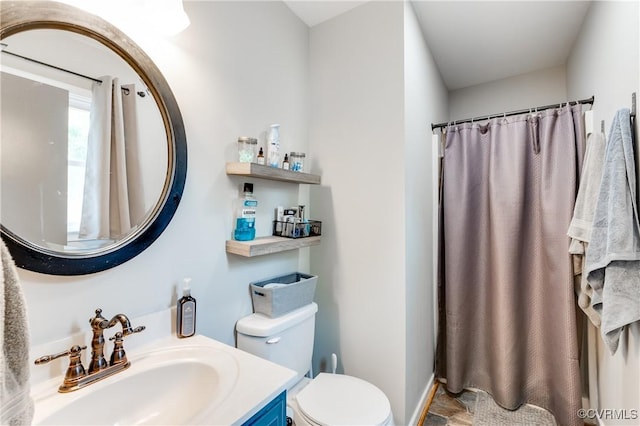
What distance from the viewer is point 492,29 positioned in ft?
5.94

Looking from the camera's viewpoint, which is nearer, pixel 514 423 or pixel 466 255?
pixel 514 423

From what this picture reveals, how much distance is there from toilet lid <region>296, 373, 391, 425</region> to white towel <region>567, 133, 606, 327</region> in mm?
1127

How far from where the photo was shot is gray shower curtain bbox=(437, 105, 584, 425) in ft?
5.30

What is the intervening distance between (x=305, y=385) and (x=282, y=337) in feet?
1.15

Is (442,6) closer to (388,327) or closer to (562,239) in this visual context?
(562,239)

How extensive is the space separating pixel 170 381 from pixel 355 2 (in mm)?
2030

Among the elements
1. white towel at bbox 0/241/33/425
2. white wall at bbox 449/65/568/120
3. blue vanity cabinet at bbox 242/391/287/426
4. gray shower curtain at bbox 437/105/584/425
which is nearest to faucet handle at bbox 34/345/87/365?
white towel at bbox 0/241/33/425

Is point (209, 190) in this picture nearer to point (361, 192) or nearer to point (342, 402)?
point (361, 192)

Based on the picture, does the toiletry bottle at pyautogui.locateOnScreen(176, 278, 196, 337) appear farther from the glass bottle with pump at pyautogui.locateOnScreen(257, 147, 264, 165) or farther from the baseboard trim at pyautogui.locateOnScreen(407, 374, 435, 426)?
the baseboard trim at pyautogui.locateOnScreen(407, 374, 435, 426)

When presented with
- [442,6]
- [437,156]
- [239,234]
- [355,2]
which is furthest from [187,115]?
[437,156]

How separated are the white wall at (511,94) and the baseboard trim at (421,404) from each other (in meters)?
2.27

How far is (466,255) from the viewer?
1.95 m

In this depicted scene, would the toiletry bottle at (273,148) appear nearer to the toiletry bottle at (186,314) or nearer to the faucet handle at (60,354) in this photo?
the toiletry bottle at (186,314)

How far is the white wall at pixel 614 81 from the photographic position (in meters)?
1.07
